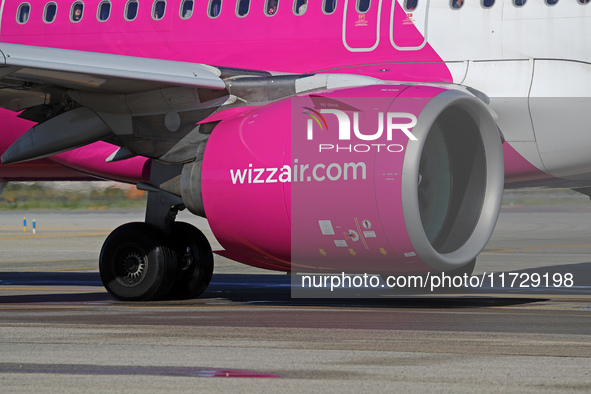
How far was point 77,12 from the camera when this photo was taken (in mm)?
13305

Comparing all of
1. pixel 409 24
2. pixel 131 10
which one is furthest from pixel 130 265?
pixel 409 24

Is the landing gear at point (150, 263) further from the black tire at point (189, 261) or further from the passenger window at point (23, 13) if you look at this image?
the passenger window at point (23, 13)

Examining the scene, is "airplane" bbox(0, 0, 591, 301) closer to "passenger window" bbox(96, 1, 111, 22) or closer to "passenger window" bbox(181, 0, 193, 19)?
"passenger window" bbox(181, 0, 193, 19)

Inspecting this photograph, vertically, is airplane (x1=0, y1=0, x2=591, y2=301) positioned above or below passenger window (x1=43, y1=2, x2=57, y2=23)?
below

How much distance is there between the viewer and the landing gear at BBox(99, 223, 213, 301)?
11.5 meters

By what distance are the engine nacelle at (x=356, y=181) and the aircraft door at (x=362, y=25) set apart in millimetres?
1668

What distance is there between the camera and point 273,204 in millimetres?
9414

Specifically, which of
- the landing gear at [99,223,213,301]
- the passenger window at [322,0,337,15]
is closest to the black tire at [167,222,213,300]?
the landing gear at [99,223,213,301]

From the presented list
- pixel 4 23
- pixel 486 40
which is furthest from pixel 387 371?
pixel 4 23

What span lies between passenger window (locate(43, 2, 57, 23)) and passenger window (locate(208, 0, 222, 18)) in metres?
2.21

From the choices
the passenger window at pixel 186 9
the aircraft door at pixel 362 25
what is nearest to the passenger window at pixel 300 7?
the aircraft door at pixel 362 25

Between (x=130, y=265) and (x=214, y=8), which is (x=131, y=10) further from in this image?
(x=130, y=265)

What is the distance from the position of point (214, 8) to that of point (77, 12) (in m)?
1.92

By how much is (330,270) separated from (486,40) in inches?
121
